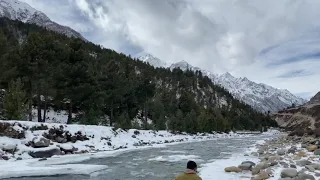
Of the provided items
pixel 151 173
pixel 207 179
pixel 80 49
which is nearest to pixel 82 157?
pixel 151 173

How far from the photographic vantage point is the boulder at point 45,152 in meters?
25.8

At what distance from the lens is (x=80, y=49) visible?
4897 cm

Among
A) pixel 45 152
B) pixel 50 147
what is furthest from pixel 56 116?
pixel 45 152

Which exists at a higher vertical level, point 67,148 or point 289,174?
point 67,148

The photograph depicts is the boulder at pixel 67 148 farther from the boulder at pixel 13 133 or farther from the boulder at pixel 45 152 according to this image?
the boulder at pixel 13 133

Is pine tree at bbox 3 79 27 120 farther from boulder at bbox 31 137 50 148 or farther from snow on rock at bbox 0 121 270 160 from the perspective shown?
boulder at bbox 31 137 50 148

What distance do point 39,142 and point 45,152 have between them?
1309 millimetres

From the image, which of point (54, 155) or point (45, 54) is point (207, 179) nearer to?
point (54, 155)

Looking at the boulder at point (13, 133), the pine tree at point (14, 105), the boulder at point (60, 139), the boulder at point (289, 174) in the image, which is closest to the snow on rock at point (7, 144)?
the boulder at point (13, 133)

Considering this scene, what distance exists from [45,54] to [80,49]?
680 cm

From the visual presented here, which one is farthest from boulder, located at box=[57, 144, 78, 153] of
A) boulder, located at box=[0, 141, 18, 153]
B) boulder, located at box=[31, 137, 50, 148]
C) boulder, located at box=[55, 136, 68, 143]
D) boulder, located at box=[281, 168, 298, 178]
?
boulder, located at box=[281, 168, 298, 178]

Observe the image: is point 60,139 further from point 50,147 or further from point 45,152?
point 45,152

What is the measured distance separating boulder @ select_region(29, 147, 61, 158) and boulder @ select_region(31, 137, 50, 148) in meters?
0.84

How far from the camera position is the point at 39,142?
27.5 metres
